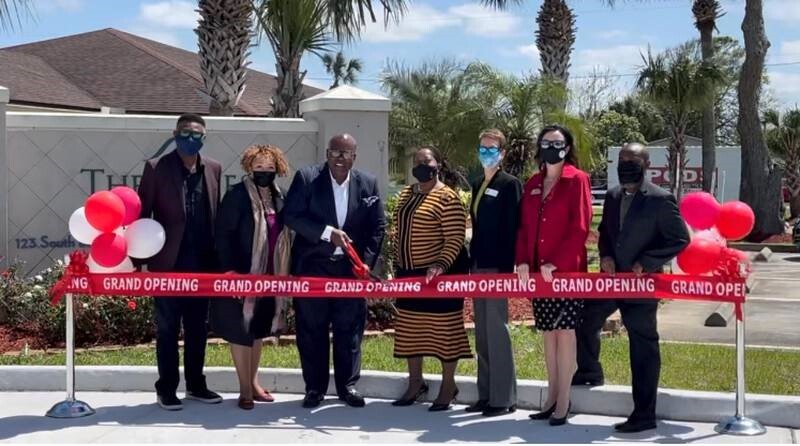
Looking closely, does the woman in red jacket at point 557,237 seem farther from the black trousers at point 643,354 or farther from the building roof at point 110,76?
the building roof at point 110,76

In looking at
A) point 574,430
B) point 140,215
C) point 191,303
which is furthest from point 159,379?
point 574,430

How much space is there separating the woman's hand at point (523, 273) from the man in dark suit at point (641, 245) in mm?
519

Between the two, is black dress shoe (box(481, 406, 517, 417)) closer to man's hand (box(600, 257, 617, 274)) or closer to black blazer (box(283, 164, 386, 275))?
man's hand (box(600, 257, 617, 274))

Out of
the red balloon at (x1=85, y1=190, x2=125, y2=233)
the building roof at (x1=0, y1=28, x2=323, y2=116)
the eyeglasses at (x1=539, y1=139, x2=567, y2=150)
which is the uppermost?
the building roof at (x1=0, y1=28, x2=323, y2=116)

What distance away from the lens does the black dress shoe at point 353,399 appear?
686 centimetres

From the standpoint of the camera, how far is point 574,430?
242 inches

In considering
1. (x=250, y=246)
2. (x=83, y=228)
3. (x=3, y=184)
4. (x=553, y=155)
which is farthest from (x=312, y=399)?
(x=3, y=184)

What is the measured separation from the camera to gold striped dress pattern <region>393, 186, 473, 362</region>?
6543 millimetres

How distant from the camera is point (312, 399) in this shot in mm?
6840

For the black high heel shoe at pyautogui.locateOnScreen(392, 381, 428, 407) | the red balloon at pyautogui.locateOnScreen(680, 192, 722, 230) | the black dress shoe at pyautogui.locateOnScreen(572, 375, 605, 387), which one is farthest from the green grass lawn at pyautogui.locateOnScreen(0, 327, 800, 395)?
the red balloon at pyautogui.locateOnScreen(680, 192, 722, 230)

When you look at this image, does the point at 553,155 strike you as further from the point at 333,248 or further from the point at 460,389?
the point at 460,389

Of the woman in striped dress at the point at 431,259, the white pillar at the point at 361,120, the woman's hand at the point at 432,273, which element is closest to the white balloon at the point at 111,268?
the woman in striped dress at the point at 431,259

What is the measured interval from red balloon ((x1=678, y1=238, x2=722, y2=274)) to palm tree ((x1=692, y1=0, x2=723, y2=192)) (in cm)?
2150

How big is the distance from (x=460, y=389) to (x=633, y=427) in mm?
1406
